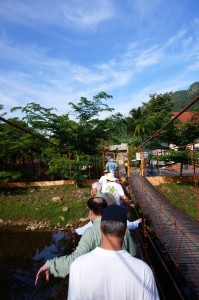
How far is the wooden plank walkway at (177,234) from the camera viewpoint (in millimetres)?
3750

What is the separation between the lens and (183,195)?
1035 centimetres

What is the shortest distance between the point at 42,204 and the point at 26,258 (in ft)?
9.95

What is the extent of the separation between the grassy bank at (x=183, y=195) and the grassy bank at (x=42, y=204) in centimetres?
346

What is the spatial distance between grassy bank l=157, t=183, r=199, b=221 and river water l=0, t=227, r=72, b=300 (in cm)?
459

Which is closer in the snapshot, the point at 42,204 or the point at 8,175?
the point at 42,204

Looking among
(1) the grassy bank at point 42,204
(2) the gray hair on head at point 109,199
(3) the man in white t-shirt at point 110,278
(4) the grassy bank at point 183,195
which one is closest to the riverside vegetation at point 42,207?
(1) the grassy bank at point 42,204

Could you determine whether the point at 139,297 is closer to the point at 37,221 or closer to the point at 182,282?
the point at 182,282

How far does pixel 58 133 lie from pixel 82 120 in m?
1.18

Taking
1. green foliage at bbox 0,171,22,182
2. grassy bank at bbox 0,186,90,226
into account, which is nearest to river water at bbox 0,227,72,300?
grassy bank at bbox 0,186,90,226

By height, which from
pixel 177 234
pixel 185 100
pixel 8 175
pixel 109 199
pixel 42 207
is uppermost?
pixel 185 100

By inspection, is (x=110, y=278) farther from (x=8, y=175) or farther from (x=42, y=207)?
(x=8, y=175)

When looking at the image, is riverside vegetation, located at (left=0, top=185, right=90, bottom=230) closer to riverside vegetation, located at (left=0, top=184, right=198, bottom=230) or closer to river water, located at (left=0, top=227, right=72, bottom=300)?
riverside vegetation, located at (left=0, top=184, right=198, bottom=230)

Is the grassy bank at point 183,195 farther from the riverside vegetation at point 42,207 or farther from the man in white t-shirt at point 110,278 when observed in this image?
the man in white t-shirt at point 110,278

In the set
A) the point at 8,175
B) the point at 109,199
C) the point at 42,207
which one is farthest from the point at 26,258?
the point at 109,199
